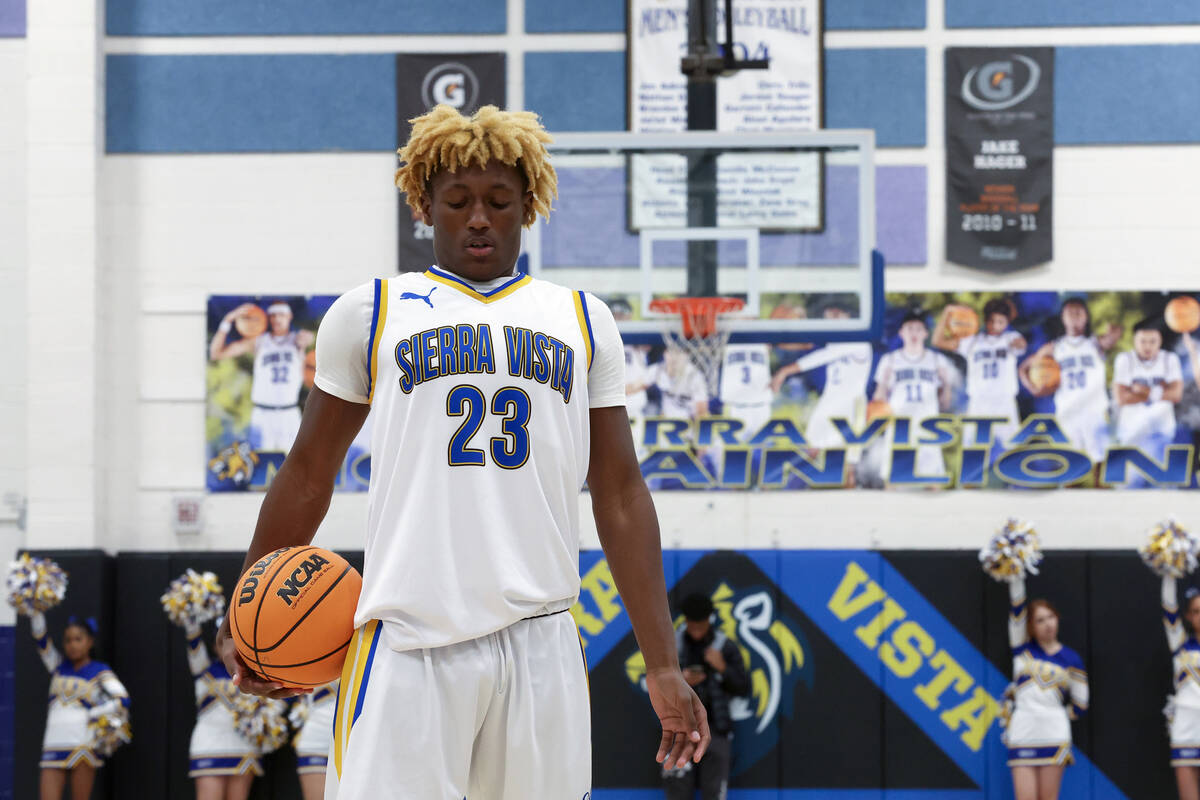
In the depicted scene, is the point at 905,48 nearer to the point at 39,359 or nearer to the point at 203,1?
the point at 203,1

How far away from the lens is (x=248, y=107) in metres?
10.7

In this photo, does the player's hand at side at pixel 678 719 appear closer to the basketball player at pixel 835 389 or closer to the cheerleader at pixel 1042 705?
the cheerleader at pixel 1042 705

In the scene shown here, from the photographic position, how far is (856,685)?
10.1 m

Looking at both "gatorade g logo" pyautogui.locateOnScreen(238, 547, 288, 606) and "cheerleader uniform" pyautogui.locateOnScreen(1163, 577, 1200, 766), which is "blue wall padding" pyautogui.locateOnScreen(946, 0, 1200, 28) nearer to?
"cheerleader uniform" pyautogui.locateOnScreen(1163, 577, 1200, 766)

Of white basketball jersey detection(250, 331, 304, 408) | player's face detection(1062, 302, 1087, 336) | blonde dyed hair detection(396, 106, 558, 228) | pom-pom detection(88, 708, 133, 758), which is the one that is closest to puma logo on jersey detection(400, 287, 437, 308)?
blonde dyed hair detection(396, 106, 558, 228)

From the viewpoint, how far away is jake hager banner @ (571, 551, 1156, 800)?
32.9 ft

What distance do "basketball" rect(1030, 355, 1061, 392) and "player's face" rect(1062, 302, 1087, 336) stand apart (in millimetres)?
263

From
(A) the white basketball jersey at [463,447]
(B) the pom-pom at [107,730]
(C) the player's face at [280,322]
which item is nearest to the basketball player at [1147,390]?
(C) the player's face at [280,322]

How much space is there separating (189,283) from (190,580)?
2227mm

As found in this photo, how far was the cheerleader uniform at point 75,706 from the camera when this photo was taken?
31.5ft

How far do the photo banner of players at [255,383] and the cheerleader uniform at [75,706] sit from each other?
157cm

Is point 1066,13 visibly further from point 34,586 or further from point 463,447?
point 463,447

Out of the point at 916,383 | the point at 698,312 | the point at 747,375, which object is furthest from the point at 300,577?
the point at 916,383

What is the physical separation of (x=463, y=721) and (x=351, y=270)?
8.11m
